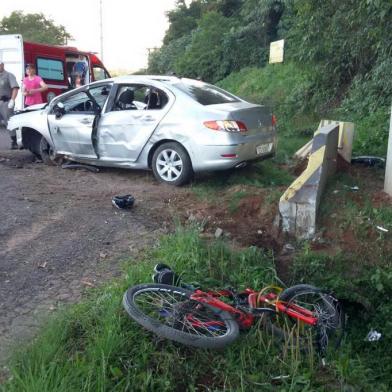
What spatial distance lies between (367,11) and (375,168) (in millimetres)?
2634

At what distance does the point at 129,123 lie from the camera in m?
7.62

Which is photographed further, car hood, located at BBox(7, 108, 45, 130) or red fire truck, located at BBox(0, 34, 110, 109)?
red fire truck, located at BBox(0, 34, 110, 109)

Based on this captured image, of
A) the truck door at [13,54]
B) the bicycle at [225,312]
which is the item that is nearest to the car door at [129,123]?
the bicycle at [225,312]

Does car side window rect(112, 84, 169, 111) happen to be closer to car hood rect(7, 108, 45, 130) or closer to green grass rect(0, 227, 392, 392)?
car hood rect(7, 108, 45, 130)

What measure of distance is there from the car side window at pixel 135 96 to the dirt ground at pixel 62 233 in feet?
3.49

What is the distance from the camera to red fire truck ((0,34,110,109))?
13.9 m

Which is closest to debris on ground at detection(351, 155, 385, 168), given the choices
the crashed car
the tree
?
the crashed car

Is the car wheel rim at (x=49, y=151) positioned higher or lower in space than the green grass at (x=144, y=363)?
higher

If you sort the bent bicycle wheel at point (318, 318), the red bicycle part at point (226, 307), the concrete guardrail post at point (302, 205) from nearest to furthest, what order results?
1. the red bicycle part at point (226, 307)
2. the bent bicycle wheel at point (318, 318)
3. the concrete guardrail post at point (302, 205)

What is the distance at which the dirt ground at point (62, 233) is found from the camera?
4035mm

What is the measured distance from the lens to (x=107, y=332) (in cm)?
328

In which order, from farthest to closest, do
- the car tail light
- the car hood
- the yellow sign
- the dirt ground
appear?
the yellow sign
the car hood
the car tail light
the dirt ground

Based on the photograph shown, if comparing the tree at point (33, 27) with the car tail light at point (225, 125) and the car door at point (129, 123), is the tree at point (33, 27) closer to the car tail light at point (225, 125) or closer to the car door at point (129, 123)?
the car door at point (129, 123)

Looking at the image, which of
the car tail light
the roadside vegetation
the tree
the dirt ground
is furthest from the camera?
the tree
